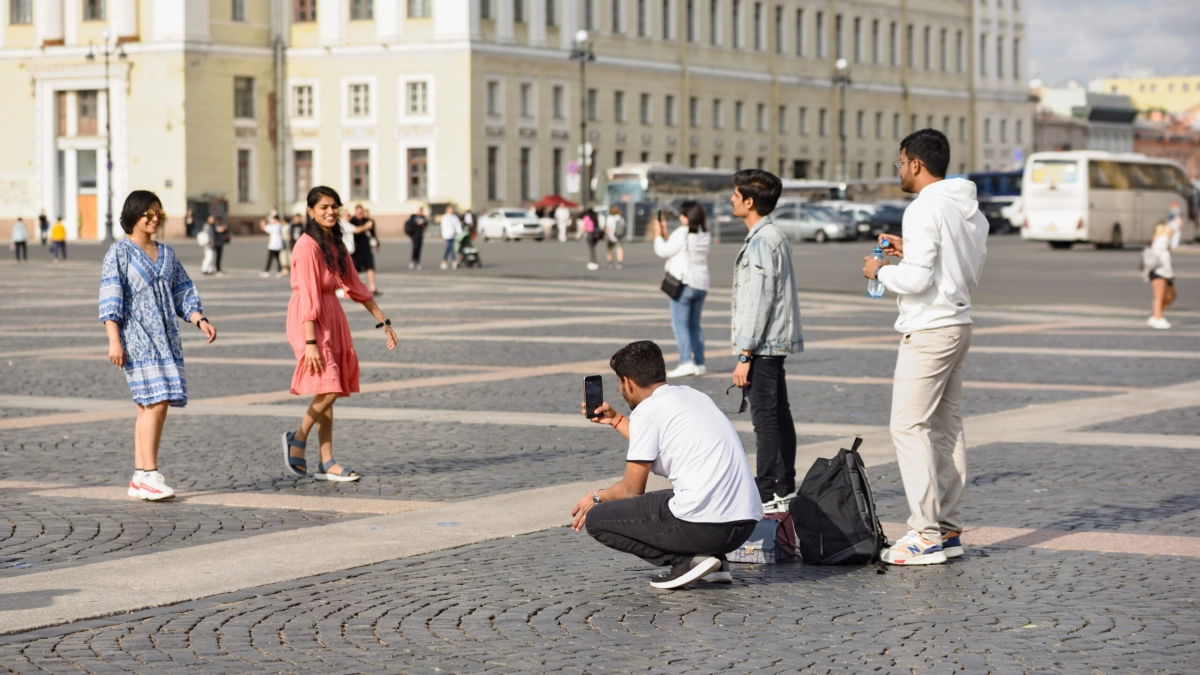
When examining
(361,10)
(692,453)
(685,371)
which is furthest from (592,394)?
(361,10)

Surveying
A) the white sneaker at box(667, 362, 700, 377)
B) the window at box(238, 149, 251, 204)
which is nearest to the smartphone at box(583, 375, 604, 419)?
the white sneaker at box(667, 362, 700, 377)

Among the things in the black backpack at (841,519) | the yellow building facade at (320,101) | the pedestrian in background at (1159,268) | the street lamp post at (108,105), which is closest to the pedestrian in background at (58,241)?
the street lamp post at (108,105)

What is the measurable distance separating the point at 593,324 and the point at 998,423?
32.7 ft

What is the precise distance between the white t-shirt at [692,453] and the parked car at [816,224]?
5706 centimetres

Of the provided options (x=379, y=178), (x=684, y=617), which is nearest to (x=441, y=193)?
(x=379, y=178)

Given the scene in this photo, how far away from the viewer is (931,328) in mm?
7133

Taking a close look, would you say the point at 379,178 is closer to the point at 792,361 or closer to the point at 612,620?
the point at 792,361

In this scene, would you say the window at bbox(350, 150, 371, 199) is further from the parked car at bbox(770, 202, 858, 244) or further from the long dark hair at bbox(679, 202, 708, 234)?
the long dark hair at bbox(679, 202, 708, 234)

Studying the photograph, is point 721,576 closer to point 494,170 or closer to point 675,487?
point 675,487

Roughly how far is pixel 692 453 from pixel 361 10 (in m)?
70.3

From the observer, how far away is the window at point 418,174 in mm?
73000

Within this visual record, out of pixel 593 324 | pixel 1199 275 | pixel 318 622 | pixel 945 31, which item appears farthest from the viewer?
pixel 945 31

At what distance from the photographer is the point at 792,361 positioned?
654 inches

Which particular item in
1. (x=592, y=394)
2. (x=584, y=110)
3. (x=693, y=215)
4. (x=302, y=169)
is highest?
(x=584, y=110)
